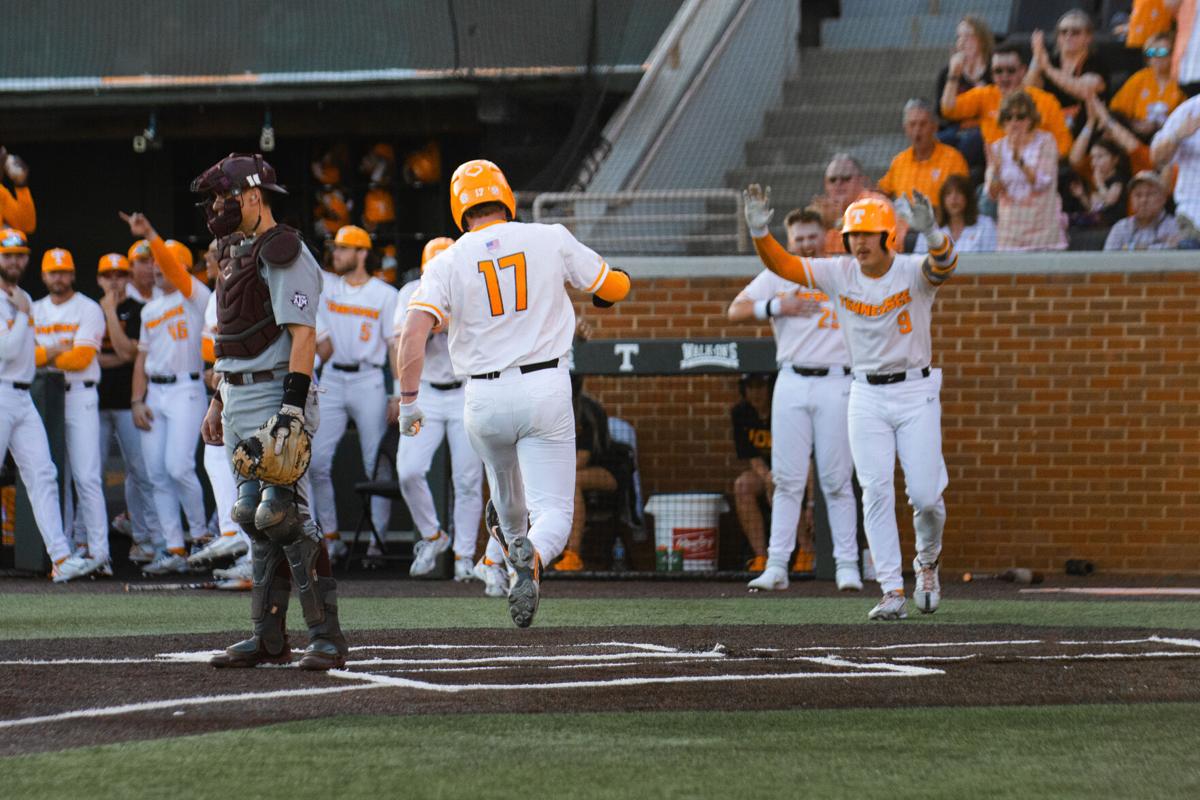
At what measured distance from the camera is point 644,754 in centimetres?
452

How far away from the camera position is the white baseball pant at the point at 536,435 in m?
6.90

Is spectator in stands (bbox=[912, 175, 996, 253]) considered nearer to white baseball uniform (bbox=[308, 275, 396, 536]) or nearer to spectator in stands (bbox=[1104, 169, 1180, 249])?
spectator in stands (bbox=[1104, 169, 1180, 249])

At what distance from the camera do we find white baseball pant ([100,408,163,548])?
1327cm

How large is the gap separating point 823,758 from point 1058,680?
1840 millimetres

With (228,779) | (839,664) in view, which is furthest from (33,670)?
(839,664)

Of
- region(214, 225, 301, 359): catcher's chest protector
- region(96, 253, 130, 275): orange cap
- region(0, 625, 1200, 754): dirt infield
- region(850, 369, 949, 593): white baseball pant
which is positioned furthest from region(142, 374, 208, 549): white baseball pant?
region(214, 225, 301, 359): catcher's chest protector

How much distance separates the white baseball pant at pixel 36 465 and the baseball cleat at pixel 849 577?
17.1 ft

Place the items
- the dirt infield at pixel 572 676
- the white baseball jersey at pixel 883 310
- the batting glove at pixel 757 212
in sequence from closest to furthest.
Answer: the dirt infield at pixel 572 676 → the batting glove at pixel 757 212 → the white baseball jersey at pixel 883 310

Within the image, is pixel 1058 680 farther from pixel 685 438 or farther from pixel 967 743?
pixel 685 438

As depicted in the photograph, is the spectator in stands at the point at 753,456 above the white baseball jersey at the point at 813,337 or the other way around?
the other way around

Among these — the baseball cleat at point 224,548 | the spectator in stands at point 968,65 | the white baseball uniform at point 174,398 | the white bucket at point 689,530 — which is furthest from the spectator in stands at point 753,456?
the white baseball uniform at point 174,398

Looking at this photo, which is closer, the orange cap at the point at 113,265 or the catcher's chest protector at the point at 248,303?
the catcher's chest protector at the point at 248,303

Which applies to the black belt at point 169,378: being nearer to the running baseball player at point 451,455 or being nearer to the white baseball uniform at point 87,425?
the white baseball uniform at point 87,425

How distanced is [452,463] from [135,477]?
2.96m
